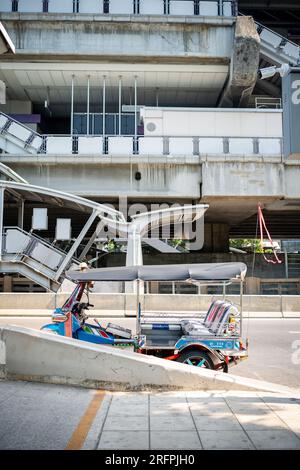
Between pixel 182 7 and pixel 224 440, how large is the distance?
26407mm

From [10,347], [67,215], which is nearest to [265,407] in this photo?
[10,347]

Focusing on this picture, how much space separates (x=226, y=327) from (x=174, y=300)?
1117 cm

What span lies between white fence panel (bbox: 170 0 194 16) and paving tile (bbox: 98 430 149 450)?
25.9 m

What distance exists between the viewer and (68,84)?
27.1m

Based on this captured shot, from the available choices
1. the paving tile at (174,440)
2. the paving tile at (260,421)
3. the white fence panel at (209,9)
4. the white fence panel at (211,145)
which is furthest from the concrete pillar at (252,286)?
the paving tile at (174,440)

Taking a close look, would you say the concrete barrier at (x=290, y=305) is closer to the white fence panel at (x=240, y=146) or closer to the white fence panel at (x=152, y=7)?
the white fence panel at (x=240, y=146)

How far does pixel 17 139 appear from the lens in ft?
77.2

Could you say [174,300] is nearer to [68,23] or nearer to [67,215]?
[67,215]

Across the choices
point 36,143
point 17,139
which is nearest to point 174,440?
point 36,143

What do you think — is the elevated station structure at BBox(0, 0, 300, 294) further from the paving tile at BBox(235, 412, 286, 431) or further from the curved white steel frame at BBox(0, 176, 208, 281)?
the paving tile at BBox(235, 412, 286, 431)

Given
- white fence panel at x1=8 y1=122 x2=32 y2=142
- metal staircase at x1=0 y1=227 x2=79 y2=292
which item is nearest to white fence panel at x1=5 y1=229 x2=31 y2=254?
metal staircase at x1=0 y1=227 x2=79 y2=292

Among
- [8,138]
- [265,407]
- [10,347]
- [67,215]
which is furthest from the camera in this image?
[67,215]

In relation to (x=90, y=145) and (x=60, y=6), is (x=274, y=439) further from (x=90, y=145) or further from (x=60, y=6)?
(x=60, y=6)

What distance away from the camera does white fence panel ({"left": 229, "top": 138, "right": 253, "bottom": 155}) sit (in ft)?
79.0
